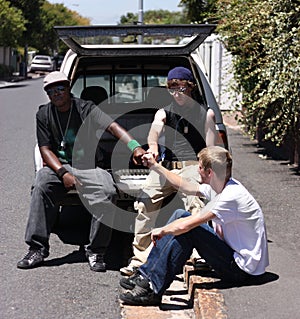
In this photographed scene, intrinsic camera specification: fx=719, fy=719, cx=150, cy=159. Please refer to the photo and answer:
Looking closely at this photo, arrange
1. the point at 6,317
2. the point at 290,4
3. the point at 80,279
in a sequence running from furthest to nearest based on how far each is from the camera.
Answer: the point at 290,4 → the point at 80,279 → the point at 6,317

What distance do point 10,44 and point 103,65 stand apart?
38.6 meters

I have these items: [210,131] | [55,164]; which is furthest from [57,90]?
[210,131]

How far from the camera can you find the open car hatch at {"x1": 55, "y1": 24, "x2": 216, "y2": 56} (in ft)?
22.1

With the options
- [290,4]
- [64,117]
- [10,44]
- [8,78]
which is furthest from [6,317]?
[8,78]

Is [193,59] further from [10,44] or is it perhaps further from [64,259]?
[10,44]

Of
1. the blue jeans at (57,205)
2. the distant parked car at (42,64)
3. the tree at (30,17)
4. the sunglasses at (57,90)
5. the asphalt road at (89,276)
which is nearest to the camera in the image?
the asphalt road at (89,276)

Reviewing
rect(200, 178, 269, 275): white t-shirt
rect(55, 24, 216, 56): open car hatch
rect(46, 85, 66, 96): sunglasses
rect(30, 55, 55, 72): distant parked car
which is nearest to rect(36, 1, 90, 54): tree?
rect(30, 55, 55, 72): distant parked car

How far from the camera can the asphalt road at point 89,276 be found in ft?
16.4

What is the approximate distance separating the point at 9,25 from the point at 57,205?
38.4m

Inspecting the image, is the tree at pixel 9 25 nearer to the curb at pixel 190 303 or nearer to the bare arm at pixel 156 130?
the bare arm at pixel 156 130

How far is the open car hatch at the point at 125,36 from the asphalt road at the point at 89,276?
6.55 ft

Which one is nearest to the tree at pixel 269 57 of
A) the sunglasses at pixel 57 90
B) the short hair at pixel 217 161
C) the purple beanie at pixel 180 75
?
the purple beanie at pixel 180 75

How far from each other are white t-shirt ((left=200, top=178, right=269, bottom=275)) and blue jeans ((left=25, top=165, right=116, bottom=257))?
1.25 metres

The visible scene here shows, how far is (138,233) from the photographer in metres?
6.18
